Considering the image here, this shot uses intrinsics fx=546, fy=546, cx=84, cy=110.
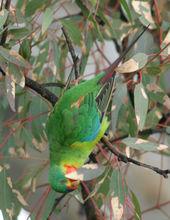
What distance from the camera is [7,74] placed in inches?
48.8

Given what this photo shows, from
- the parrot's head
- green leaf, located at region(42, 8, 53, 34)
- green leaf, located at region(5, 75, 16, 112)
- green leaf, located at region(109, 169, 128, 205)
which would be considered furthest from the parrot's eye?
green leaf, located at region(42, 8, 53, 34)

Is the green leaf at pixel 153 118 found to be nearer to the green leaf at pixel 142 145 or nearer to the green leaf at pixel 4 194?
the green leaf at pixel 142 145

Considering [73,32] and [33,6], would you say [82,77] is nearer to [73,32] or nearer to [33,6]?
[73,32]

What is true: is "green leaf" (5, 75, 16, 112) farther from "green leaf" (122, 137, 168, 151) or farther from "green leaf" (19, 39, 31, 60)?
"green leaf" (122, 137, 168, 151)

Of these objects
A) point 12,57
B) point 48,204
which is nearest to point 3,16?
point 12,57

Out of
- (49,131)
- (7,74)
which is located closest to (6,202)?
(49,131)

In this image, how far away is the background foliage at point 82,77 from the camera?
1218 mm

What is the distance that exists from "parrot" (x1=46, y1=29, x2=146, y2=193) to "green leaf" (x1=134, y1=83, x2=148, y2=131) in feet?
0.49

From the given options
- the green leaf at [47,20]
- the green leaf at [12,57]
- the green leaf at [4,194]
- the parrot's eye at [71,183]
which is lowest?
the green leaf at [4,194]

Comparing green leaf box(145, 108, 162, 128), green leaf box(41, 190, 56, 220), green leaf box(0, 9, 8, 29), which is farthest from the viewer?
green leaf box(145, 108, 162, 128)

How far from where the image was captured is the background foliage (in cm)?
122

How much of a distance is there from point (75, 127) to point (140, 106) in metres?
0.21

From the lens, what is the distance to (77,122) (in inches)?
53.8

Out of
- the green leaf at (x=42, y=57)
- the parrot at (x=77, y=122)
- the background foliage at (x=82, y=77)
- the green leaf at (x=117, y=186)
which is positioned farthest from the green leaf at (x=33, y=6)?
the green leaf at (x=117, y=186)
